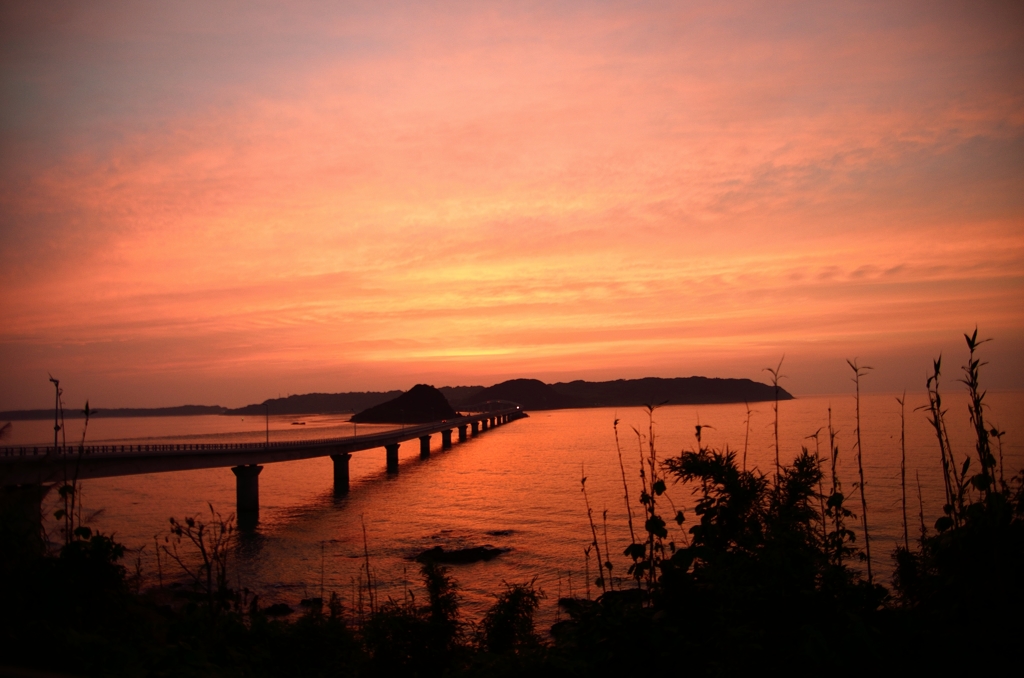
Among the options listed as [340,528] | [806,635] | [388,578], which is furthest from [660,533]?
[340,528]

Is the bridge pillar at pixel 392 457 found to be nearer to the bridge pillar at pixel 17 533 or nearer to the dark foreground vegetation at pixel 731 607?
the bridge pillar at pixel 17 533

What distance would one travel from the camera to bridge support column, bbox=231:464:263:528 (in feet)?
176

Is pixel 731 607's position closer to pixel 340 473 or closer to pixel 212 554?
pixel 212 554

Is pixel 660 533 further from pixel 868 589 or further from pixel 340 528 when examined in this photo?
pixel 340 528

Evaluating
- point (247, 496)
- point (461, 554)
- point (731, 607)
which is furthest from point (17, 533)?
point (247, 496)

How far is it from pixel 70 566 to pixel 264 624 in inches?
100

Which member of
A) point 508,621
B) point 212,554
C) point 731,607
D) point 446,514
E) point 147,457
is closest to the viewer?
point 731,607

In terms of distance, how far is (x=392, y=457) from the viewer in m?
99.2

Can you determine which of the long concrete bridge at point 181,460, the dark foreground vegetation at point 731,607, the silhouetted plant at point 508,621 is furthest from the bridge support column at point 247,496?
the dark foreground vegetation at point 731,607

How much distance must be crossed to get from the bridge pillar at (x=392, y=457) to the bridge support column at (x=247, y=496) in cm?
3851

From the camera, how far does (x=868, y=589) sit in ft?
20.7

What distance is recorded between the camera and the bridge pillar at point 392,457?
96.8 m

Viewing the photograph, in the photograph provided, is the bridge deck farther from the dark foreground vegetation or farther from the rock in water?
the dark foreground vegetation

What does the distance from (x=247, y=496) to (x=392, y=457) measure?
4393 centimetres
